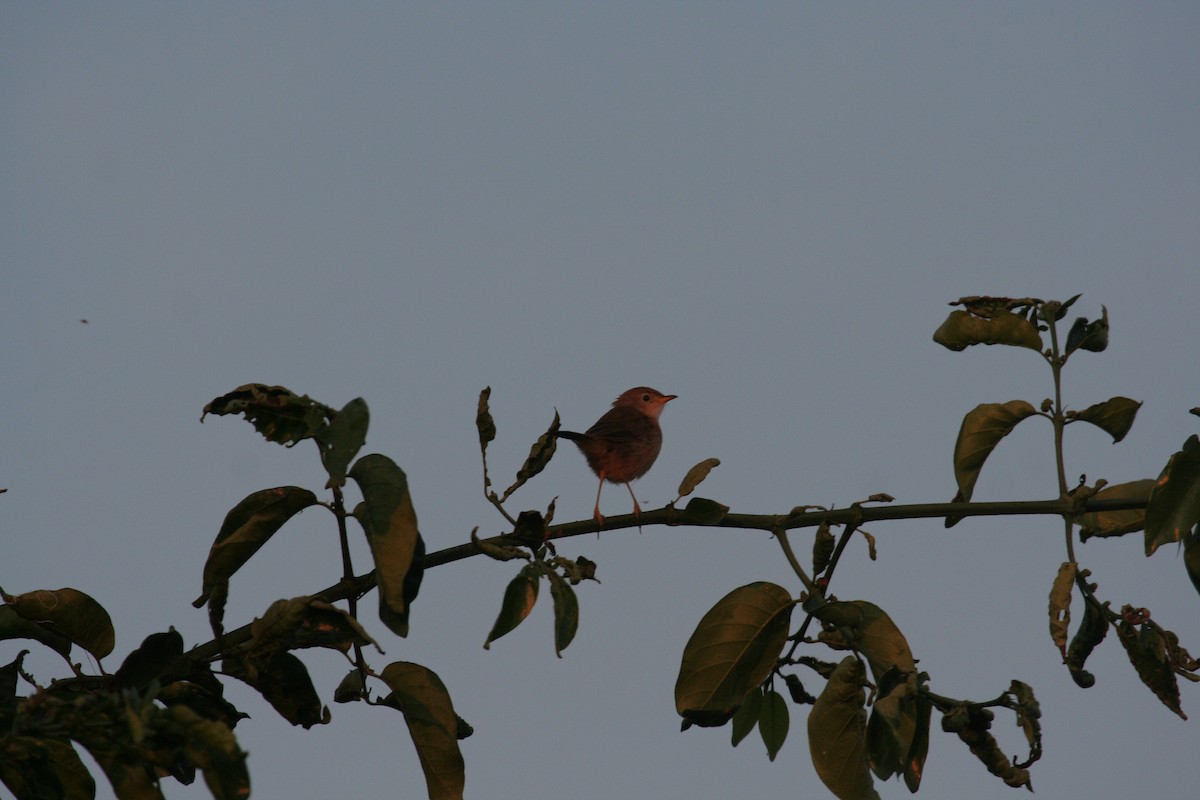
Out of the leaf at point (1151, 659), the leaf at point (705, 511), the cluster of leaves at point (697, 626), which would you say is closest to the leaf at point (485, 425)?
the cluster of leaves at point (697, 626)

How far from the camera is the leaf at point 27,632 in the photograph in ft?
10.8

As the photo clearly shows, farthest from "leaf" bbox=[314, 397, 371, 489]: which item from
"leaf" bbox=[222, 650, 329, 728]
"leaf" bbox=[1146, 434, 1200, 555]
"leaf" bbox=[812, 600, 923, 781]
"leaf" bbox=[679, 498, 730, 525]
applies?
"leaf" bbox=[1146, 434, 1200, 555]

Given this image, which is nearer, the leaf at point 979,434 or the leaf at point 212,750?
the leaf at point 212,750

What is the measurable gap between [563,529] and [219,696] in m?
1.02

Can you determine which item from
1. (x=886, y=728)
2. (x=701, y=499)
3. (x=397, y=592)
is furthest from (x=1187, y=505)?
(x=397, y=592)

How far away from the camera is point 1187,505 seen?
2.90m

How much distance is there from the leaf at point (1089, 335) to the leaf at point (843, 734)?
1.11 m

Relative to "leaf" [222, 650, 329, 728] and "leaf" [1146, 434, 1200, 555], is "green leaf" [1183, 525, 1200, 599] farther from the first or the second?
"leaf" [222, 650, 329, 728]

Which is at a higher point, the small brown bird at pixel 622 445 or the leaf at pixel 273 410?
the small brown bird at pixel 622 445

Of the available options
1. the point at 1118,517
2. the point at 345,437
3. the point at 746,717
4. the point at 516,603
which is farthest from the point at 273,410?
the point at 1118,517

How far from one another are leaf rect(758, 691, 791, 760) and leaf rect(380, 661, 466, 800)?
31.9 inches

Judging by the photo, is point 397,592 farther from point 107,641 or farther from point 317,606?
point 107,641

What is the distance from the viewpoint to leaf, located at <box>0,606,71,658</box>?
129 inches

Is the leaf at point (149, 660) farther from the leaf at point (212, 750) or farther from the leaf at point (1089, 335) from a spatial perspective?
the leaf at point (1089, 335)
